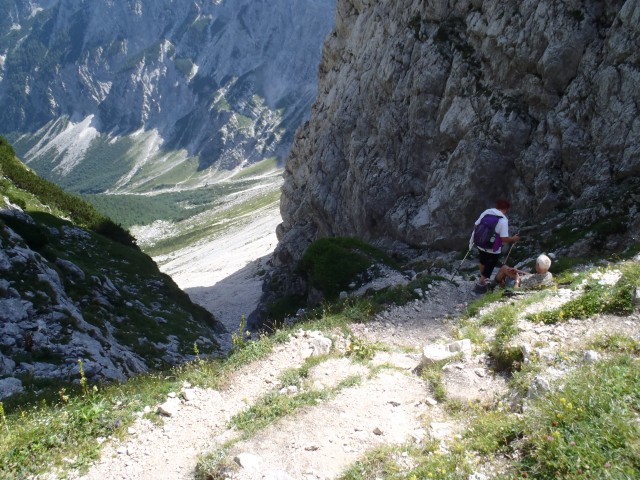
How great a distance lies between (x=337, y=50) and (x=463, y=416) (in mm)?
61982

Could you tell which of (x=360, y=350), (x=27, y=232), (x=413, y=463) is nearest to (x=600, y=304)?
(x=360, y=350)

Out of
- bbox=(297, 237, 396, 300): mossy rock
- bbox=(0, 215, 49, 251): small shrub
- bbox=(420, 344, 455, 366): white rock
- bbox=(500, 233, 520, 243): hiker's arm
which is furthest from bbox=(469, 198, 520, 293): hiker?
bbox=(0, 215, 49, 251): small shrub

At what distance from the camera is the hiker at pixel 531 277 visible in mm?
14062

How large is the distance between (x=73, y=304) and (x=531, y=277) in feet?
72.3

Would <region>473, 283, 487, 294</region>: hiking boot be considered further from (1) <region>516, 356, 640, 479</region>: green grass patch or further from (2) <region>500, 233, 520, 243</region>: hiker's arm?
(1) <region>516, 356, 640, 479</region>: green grass patch

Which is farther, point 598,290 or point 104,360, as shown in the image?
point 104,360

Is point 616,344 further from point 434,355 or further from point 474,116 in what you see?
point 474,116

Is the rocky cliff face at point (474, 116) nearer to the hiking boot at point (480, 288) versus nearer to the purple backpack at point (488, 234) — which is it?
the hiking boot at point (480, 288)

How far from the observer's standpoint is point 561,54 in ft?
96.6

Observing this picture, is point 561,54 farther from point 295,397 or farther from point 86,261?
point 86,261

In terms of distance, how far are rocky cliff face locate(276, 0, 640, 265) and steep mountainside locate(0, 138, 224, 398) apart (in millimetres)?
22212

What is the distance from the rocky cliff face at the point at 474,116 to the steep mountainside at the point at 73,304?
2221 centimetres

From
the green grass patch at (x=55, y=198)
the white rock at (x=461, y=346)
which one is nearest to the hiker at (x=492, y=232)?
the white rock at (x=461, y=346)

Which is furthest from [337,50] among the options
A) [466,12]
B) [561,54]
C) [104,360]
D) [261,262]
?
[104,360]
